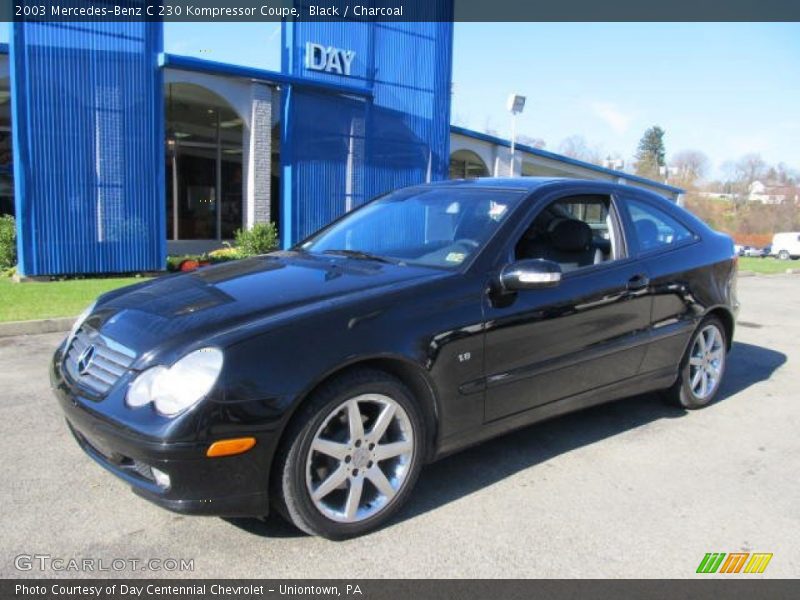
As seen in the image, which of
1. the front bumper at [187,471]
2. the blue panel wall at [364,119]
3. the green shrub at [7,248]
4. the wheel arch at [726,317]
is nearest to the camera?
the front bumper at [187,471]

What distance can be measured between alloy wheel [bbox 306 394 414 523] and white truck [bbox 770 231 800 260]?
50.6 meters

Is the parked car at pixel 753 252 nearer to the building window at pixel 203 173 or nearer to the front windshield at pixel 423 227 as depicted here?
the building window at pixel 203 173

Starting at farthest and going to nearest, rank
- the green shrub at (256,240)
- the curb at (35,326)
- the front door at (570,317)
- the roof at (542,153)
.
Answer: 1. the roof at (542,153)
2. the green shrub at (256,240)
3. the curb at (35,326)
4. the front door at (570,317)

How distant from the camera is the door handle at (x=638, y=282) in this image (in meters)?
4.27

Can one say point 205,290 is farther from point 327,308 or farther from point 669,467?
point 669,467

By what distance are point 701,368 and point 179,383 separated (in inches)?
154

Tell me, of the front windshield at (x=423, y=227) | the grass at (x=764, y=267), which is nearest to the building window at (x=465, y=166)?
the grass at (x=764, y=267)

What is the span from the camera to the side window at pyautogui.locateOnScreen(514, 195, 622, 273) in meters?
4.06

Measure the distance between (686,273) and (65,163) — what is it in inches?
420

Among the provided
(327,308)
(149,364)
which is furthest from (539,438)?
(149,364)

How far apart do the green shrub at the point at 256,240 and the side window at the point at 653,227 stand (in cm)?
1088

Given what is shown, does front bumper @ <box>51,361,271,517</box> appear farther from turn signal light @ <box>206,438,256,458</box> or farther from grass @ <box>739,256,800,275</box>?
grass @ <box>739,256,800,275</box>

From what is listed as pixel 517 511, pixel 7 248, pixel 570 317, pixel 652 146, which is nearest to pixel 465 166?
pixel 7 248

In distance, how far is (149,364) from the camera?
2.77 metres
